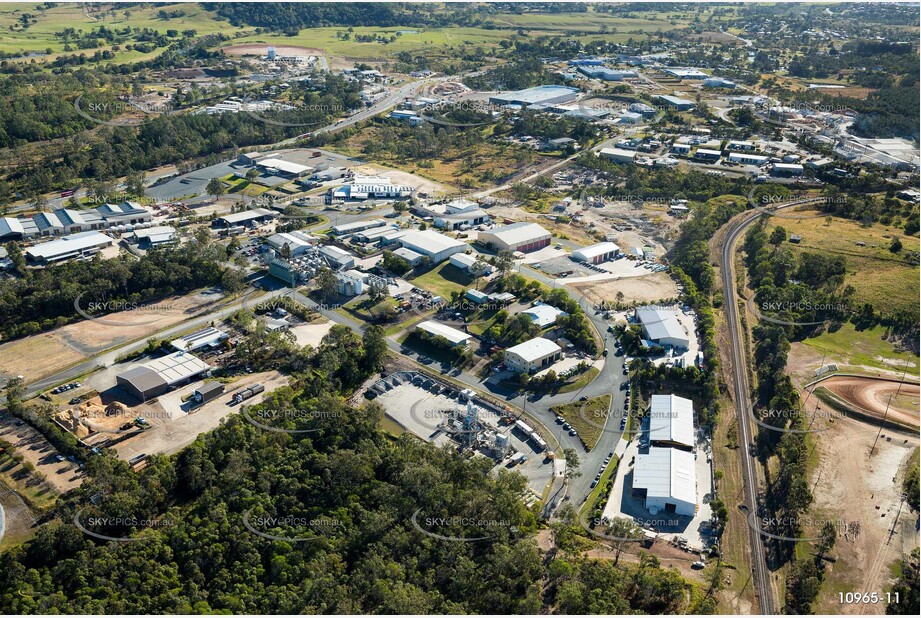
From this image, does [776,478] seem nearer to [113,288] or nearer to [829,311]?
[829,311]

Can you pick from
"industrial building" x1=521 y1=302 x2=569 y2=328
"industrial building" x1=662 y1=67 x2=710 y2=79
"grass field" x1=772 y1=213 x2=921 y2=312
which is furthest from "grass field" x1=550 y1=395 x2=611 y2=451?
"industrial building" x1=662 y1=67 x2=710 y2=79

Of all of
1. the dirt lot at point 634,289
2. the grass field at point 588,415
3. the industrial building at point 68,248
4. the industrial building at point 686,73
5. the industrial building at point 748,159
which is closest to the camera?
the grass field at point 588,415

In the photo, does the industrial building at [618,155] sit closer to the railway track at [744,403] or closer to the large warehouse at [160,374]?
the railway track at [744,403]

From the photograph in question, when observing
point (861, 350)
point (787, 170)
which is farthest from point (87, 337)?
point (787, 170)

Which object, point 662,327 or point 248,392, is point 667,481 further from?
point 248,392

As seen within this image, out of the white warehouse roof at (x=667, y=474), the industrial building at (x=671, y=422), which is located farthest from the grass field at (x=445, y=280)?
the white warehouse roof at (x=667, y=474)

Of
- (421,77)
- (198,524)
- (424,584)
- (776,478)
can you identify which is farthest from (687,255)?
(421,77)
